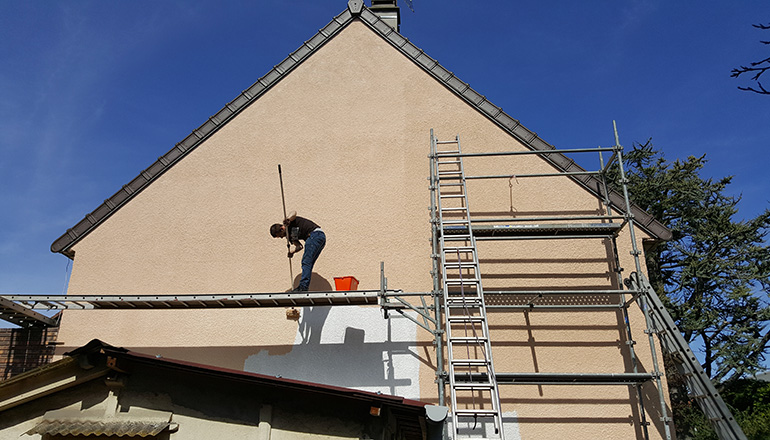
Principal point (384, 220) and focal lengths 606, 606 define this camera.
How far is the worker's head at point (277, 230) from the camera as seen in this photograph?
25.8 feet

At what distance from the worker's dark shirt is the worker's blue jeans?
0.22ft

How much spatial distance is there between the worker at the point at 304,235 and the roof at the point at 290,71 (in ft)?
8.64

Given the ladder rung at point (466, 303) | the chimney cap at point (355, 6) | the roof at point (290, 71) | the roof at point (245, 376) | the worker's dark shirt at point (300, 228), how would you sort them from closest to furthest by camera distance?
the roof at point (245, 376), the ladder rung at point (466, 303), the worker's dark shirt at point (300, 228), the roof at point (290, 71), the chimney cap at point (355, 6)

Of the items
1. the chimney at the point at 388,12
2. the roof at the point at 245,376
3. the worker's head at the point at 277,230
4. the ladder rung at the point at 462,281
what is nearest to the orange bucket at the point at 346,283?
the worker's head at the point at 277,230

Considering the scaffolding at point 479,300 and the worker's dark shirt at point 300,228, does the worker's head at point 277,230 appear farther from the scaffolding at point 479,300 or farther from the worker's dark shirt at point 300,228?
the scaffolding at point 479,300

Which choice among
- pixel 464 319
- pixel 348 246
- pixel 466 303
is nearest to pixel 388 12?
pixel 348 246

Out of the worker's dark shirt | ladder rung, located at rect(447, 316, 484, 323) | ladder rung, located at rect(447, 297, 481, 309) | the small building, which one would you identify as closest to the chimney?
the worker's dark shirt

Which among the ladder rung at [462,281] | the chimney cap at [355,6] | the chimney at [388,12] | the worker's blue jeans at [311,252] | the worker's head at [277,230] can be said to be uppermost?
the chimney at [388,12]

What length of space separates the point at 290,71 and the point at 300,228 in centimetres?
325

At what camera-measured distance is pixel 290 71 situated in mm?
9961

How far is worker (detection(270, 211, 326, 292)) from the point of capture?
7799mm

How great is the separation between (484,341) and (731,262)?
14002 mm

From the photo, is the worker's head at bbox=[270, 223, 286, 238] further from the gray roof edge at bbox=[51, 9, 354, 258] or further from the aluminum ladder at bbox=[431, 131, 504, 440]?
the gray roof edge at bbox=[51, 9, 354, 258]

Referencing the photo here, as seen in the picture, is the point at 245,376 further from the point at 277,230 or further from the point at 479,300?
the point at 479,300
